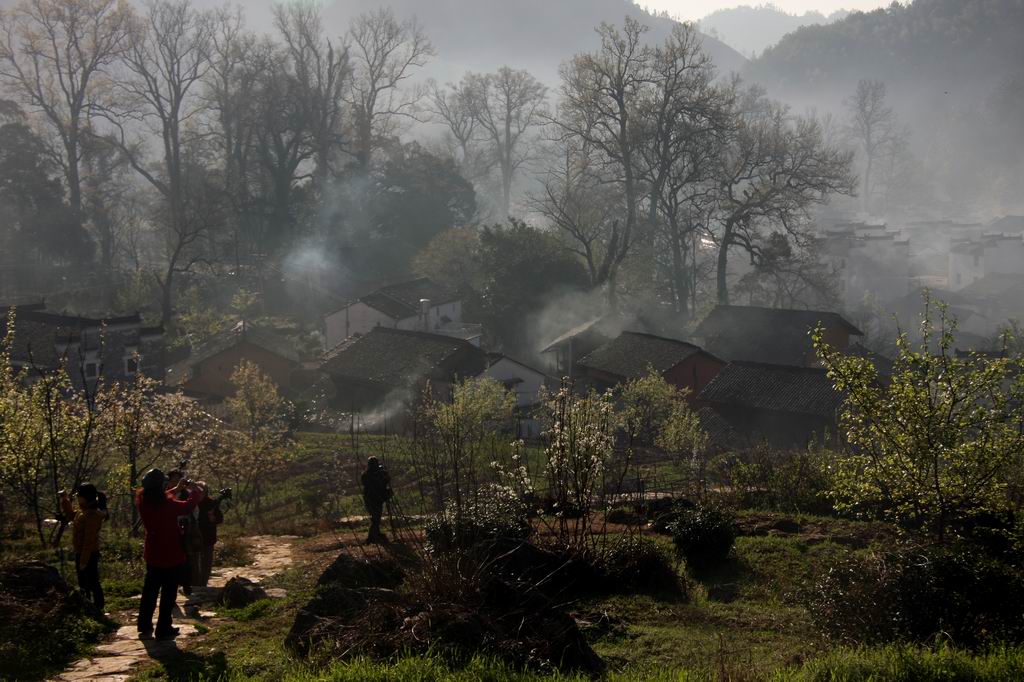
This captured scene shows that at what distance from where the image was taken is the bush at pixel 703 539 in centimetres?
1228

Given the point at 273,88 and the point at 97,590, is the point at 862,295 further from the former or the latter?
the point at 97,590

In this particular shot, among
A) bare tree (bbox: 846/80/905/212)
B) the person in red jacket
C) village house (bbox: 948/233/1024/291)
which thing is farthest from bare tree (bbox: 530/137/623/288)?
bare tree (bbox: 846/80/905/212)

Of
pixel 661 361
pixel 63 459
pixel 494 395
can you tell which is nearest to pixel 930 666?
pixel 63 459

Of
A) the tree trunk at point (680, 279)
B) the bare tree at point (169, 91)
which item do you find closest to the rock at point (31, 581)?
the tree trunk at point (680, 279)

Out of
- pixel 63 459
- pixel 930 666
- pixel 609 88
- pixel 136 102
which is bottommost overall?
pixel 930 666

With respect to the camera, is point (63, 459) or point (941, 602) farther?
point (63, 459)

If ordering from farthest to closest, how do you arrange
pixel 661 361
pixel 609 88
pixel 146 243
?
pixel 146 243, pixel 609 88, pixel 661 361

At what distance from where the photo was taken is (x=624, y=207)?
168ft

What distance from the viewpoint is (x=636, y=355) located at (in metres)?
36.2

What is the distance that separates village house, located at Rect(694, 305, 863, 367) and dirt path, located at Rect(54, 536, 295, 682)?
29251mm

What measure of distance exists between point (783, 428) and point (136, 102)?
40.9 m

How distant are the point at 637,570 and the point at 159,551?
18.2 feet

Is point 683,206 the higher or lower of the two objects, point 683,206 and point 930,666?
the higher

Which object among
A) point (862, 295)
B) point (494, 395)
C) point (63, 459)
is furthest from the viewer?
point (862, 295)
